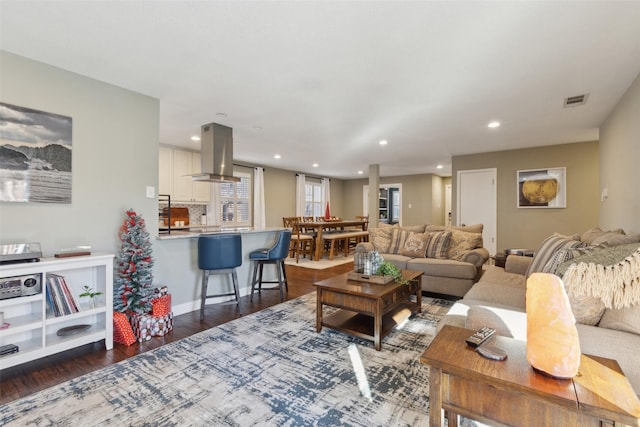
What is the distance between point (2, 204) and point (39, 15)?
1.41 m

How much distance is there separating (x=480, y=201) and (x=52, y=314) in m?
6.73

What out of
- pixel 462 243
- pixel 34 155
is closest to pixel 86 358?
pixel 34 155

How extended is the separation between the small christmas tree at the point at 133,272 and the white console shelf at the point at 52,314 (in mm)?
128

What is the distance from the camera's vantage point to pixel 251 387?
1893 mm

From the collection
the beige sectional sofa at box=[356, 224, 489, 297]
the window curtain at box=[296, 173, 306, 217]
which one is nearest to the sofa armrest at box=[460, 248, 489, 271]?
the beige sectional sofa at box=[356, 224, 489, 297]

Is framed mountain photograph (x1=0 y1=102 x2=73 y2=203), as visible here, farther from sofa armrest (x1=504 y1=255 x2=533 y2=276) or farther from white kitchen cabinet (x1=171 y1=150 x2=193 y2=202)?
sofa armrest (x1=504 y1=255 x2=533 y2=276)

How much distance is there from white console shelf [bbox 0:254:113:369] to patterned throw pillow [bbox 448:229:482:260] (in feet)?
13.0

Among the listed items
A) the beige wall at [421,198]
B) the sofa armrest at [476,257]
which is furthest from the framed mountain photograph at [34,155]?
the beige wall at [421,198]

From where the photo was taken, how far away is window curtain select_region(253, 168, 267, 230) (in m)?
7.57

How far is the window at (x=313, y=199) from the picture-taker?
9648 millimetres

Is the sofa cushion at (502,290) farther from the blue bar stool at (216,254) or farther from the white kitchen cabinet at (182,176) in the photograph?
the white kitchen cabinet at (182,176)

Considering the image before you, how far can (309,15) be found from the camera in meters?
1.82

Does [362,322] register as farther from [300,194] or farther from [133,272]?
[300,194]

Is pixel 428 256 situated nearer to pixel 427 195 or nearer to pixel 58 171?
pixel 58 171
